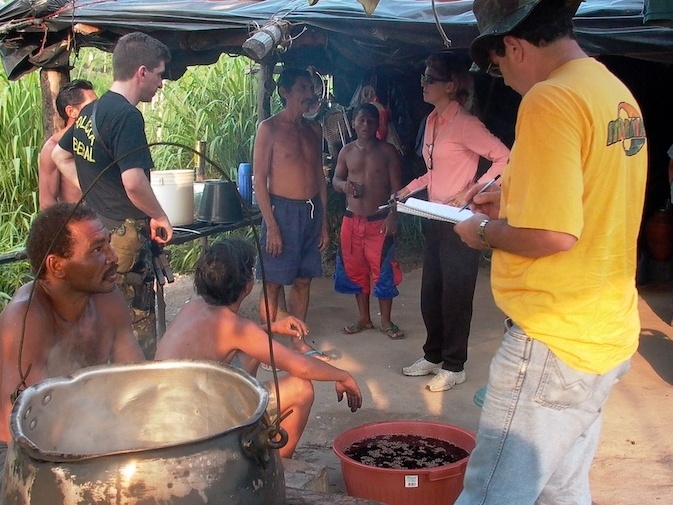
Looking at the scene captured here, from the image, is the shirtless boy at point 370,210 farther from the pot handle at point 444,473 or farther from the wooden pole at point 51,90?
the pot handle at point 444,473

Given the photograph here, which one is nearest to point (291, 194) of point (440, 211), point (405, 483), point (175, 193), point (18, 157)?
point (175, 193)

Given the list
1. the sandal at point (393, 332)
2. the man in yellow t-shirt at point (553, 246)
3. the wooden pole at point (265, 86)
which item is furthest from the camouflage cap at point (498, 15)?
the wooden pole at point (265, 86)

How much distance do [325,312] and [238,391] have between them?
5026 millimetres

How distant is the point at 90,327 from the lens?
2.87m

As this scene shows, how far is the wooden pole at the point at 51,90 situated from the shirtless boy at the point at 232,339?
306 cm

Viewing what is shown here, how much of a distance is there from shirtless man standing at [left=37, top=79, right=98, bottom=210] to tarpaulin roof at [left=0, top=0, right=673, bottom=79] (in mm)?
601

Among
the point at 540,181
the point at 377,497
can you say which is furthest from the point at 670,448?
the point at 540,181

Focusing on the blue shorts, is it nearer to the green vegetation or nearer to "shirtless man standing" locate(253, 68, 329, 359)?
"shirtless man standing" locate(253, 68, 329, 359)

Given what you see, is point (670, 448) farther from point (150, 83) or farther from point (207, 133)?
point (207, 133)

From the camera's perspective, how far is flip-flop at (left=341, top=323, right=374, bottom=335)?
6320 millimetres

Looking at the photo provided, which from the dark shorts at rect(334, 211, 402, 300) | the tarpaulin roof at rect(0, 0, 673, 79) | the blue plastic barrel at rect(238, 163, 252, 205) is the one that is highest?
the tarpaulin roof at rect(0, 0, 673, 79)

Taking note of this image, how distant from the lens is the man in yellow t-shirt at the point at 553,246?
1.91 meters

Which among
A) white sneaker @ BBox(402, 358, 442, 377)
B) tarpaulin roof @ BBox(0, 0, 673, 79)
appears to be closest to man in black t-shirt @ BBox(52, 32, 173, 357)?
tarpaulin roof @ BBox(0, 0, 673, 79)

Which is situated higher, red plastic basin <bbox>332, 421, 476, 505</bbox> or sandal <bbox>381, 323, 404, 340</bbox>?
red plastic basin <bbox>332, 421, 476, 505</bbox>
